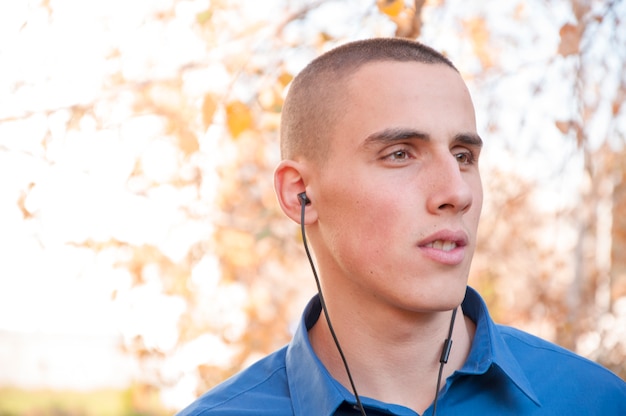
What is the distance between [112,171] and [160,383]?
1.45m

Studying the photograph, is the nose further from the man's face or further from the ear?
the ear

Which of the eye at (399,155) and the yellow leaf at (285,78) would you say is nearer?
the eye at (399,155)

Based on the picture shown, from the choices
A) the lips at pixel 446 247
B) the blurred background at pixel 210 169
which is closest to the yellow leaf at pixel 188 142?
the blurred background at pixel 210 169

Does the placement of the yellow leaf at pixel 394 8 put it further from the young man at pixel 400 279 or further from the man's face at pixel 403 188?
the man's face at pixel 403 188

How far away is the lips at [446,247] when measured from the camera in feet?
6.42

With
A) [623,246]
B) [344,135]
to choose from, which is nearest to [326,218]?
[344,135]

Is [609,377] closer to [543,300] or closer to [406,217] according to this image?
[406,217]


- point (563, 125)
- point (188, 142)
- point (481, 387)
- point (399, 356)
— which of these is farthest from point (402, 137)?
point (188, 142)

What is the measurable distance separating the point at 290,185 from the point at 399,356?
0.59 m

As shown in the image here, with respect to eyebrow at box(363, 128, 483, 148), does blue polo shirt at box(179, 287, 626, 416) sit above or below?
below

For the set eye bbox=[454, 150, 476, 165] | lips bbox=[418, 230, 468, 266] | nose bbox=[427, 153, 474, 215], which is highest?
eye bbox=[454, 150, 476, 165]

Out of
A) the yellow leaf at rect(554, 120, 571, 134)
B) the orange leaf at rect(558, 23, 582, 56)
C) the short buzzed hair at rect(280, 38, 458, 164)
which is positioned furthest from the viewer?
the yellow leaf at rect(554, 120, 571, 134)

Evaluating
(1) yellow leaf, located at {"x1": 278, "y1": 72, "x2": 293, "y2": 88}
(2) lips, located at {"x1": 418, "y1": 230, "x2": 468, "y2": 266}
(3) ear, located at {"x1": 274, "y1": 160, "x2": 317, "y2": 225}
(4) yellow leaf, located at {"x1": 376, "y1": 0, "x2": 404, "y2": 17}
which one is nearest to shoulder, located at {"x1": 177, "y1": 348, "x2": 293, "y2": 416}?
(3) ear, located at {"x1": 274, "y1": 160, "x2": 317, "y2": 225}

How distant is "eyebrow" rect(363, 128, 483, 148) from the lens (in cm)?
200
